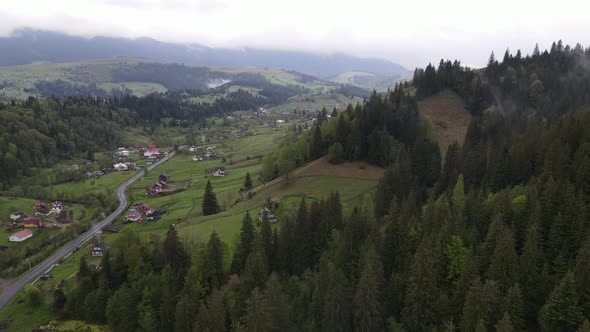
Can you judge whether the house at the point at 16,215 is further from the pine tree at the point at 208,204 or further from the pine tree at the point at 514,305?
the pine tree at the point at 514,305

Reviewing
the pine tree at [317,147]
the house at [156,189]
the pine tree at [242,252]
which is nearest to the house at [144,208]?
the house at [156,189]

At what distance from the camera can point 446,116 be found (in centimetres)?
13688

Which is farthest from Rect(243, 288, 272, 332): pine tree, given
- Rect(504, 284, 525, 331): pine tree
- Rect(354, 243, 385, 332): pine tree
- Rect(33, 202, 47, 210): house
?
Rect(33, 202, 47, 210): house

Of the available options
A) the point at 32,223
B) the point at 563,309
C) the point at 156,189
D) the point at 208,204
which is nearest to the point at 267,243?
the point at 563,309

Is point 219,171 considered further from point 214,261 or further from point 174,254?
point 214,261

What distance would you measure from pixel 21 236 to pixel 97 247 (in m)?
26.0

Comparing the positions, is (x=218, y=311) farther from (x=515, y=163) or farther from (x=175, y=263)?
(x=515, y=163)

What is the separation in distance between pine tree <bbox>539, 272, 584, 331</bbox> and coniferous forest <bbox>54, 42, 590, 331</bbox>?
0.27 ft

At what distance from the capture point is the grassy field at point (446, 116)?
124m

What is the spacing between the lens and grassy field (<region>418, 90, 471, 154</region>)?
124m

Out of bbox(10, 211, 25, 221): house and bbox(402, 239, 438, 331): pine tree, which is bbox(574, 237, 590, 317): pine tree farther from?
bbox(10, 211, 25, 221): house

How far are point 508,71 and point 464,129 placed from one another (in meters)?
33.4

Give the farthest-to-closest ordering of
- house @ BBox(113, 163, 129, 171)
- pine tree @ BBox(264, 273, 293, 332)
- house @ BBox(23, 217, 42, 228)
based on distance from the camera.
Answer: house @ BBox(113, 163, 129, 171), house @ BBox(23, 217, 42, 228), pine tree @ BBox(264, 273, 293, 332)

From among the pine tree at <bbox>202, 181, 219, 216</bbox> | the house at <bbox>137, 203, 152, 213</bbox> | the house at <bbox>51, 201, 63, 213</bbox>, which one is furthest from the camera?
the house at <bbox>51, 201, 63, 213</bbox>
